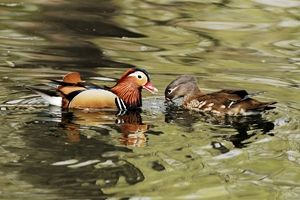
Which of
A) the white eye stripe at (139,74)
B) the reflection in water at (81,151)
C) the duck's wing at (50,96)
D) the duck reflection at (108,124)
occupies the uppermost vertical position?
the white eye stripe at (139,74)

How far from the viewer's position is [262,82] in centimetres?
1216

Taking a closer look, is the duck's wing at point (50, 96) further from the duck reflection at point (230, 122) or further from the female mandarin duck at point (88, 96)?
the duck reflection at point (230, 122)

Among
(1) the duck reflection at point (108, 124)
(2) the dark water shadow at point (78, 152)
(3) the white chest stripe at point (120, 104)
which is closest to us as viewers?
(2) the dark water shadow at point (78, 152)

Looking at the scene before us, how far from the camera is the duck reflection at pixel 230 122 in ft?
29.5

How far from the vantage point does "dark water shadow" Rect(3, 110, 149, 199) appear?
7.21 meters

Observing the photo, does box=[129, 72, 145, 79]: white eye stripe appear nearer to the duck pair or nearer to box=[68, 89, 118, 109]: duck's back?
the duck pair

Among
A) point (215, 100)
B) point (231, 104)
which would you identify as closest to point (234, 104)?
point (231, 104)

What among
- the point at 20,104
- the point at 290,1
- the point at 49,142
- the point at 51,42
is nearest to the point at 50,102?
the point at 20,104

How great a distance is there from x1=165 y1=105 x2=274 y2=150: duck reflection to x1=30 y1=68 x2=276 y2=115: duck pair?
112 millimetres

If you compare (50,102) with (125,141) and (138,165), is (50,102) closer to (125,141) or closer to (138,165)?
(125,141)

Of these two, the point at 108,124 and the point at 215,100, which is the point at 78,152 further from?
the point at 215,100

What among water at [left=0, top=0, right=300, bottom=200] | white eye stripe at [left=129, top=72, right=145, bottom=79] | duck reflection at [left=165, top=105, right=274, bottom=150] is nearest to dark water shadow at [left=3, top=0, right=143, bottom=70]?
water at [left=0, top=0, right=300, bottom=200]

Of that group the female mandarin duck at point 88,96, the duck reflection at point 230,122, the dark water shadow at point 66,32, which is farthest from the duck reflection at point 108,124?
the dark water shadow at point 66,32

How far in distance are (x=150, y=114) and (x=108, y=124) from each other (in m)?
0.82
